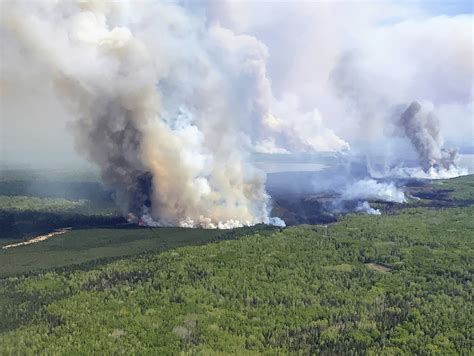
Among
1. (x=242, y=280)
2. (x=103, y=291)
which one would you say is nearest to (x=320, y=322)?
(x=242, y=280)

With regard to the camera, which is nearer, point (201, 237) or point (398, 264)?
point (398, 264)

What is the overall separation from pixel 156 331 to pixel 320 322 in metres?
26.3

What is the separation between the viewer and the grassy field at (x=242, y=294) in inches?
3327

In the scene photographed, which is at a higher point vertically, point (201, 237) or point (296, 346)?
point (201, 237)

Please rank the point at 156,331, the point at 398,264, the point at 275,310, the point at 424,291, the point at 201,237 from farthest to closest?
the point at 201,237, the point at 398,264, the point at 424,291, the point at 275,310, the point at 156,331

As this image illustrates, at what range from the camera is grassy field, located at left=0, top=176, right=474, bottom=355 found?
277 feet

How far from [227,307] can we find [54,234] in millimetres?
91087

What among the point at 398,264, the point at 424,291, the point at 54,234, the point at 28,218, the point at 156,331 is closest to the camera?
the point at 156,331

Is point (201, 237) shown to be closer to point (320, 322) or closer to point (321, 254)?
point (321, 254)

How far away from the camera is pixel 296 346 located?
83.2 meters

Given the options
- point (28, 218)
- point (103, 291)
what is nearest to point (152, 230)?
point (28, 218)

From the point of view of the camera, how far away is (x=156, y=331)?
291 feet

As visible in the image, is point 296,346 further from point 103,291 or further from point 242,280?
point 103,291

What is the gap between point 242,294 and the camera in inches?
4149
